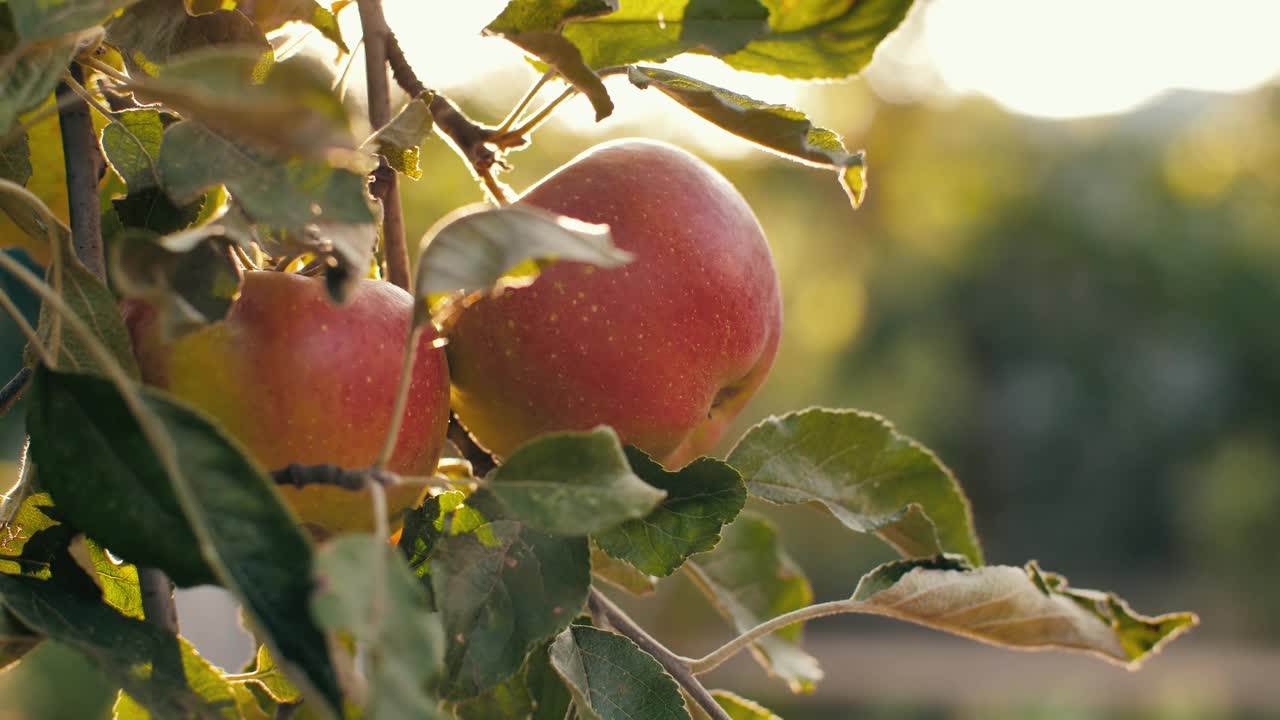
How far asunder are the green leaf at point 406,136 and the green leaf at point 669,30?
3.0 inches

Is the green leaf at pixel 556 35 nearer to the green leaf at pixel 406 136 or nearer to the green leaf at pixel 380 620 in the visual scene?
the green leaf at pixel 406 136

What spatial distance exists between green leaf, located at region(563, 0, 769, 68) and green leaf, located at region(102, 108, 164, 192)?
0.56 feet

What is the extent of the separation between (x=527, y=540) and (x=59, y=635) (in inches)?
5.9

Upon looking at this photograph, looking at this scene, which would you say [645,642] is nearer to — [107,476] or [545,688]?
[545,688]

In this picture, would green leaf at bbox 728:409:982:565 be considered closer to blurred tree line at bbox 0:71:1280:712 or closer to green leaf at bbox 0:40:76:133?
green leaf at bbox 0:40:76:133

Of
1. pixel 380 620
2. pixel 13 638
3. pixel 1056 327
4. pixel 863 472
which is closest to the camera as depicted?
pixel 380 620

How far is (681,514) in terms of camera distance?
44 centimetres

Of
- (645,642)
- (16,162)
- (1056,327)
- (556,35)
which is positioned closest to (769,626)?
(645,642)

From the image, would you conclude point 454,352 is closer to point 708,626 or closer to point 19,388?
point 19,388

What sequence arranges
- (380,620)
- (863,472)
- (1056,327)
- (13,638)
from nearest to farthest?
(380,620) → (13,638) → (863,472) → (1056,327)

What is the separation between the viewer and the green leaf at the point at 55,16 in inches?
12.8

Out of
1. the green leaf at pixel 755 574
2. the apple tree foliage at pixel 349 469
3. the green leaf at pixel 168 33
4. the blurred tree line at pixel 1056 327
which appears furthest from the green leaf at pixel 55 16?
the blurred tree line at pixel 1056 327

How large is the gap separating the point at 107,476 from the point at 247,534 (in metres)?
0.07

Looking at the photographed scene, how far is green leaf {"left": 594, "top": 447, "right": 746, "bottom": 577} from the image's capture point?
438mm
